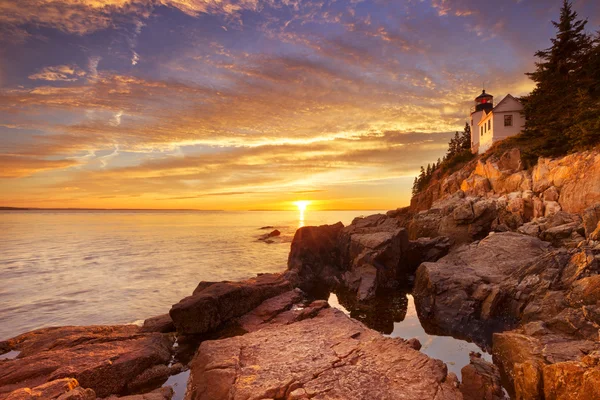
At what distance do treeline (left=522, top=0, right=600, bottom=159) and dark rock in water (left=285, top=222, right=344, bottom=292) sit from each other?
81.0 ft

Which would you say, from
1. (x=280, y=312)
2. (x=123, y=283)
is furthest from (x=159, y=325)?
(x=123, y=283)

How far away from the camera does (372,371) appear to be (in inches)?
336

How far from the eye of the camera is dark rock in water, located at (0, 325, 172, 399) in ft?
31.8

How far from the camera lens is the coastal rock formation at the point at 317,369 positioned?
7.72m

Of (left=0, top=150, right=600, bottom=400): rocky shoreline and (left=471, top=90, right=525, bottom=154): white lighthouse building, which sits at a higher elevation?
(left=471, top=90, right=525, bottom=154): white lighthouse building

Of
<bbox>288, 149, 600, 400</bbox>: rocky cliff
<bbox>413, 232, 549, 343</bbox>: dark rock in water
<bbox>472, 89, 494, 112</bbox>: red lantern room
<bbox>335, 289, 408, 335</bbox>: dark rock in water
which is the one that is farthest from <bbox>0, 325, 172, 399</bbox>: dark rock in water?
<bbox>472, 89, 494, 112</bbox>: red lantern room

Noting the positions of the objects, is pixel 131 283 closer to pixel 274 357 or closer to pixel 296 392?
pixel 274 357

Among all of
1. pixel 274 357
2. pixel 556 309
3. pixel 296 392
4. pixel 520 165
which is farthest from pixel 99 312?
pixel 520 165

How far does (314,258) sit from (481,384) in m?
19.9

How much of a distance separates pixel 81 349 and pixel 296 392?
922cm

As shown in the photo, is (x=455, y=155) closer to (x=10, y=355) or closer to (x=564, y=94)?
(x=564, y=94)

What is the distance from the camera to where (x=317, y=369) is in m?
8.64

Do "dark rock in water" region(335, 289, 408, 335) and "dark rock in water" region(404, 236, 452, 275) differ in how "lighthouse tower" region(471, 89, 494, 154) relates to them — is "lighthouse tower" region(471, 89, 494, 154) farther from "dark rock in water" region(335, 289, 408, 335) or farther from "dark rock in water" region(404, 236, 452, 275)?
"dark rock in water" region(335, 289, 408, 335)

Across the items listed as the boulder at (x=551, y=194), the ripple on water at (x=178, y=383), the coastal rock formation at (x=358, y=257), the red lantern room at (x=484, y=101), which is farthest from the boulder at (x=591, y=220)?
the red lantern room at (x=484, y=101)
